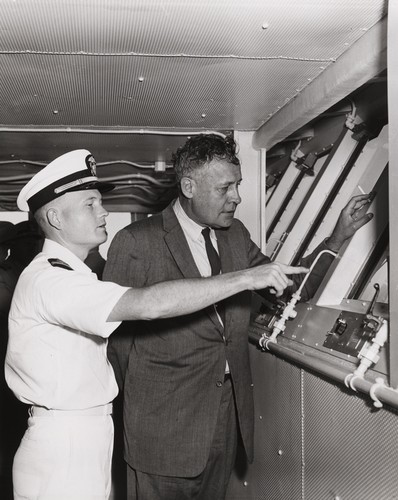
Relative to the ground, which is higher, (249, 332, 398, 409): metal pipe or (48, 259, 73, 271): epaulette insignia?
(48, 259, 73, 271): epaulette insignia

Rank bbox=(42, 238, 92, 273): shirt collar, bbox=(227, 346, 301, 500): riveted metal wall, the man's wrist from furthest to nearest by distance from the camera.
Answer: the man's wrist < bbox=(227, 346, 301, 500): riveted metal wall < bbox=(42, 238, 92, 273): shirt collar

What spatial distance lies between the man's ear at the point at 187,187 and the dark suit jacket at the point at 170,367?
161mm

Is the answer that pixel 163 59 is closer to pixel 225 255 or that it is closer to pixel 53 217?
pixel 53 217

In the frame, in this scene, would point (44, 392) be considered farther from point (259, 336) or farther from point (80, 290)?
point (259, 336)

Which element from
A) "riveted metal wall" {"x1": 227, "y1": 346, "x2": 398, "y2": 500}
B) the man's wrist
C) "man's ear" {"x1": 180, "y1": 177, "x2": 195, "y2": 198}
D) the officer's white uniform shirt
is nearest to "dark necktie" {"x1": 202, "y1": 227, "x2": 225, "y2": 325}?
"man's ear" {"x1": 180, "y1": 177, "x2": 195, "y2": 198}

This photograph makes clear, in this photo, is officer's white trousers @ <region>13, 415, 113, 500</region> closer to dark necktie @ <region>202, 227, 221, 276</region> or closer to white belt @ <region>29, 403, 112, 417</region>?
white belt @ <region>29, 403, 112, 417</region>

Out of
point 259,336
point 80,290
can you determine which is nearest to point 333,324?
point 259,336

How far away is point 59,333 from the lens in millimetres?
1705

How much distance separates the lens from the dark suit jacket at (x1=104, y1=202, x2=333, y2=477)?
7.47ft

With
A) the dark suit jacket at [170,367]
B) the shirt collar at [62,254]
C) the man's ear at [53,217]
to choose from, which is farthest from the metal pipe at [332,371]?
the man's ear at [53,217]

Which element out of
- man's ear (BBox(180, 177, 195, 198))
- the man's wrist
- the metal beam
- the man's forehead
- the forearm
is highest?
the metal beam

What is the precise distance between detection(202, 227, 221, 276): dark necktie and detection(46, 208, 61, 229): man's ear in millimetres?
795

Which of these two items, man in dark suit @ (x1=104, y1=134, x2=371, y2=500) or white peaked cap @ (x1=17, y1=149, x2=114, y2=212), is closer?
white peaked cap @ (x1=17, y1=149, x2=114, y2=212)

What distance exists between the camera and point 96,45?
1809 mm
